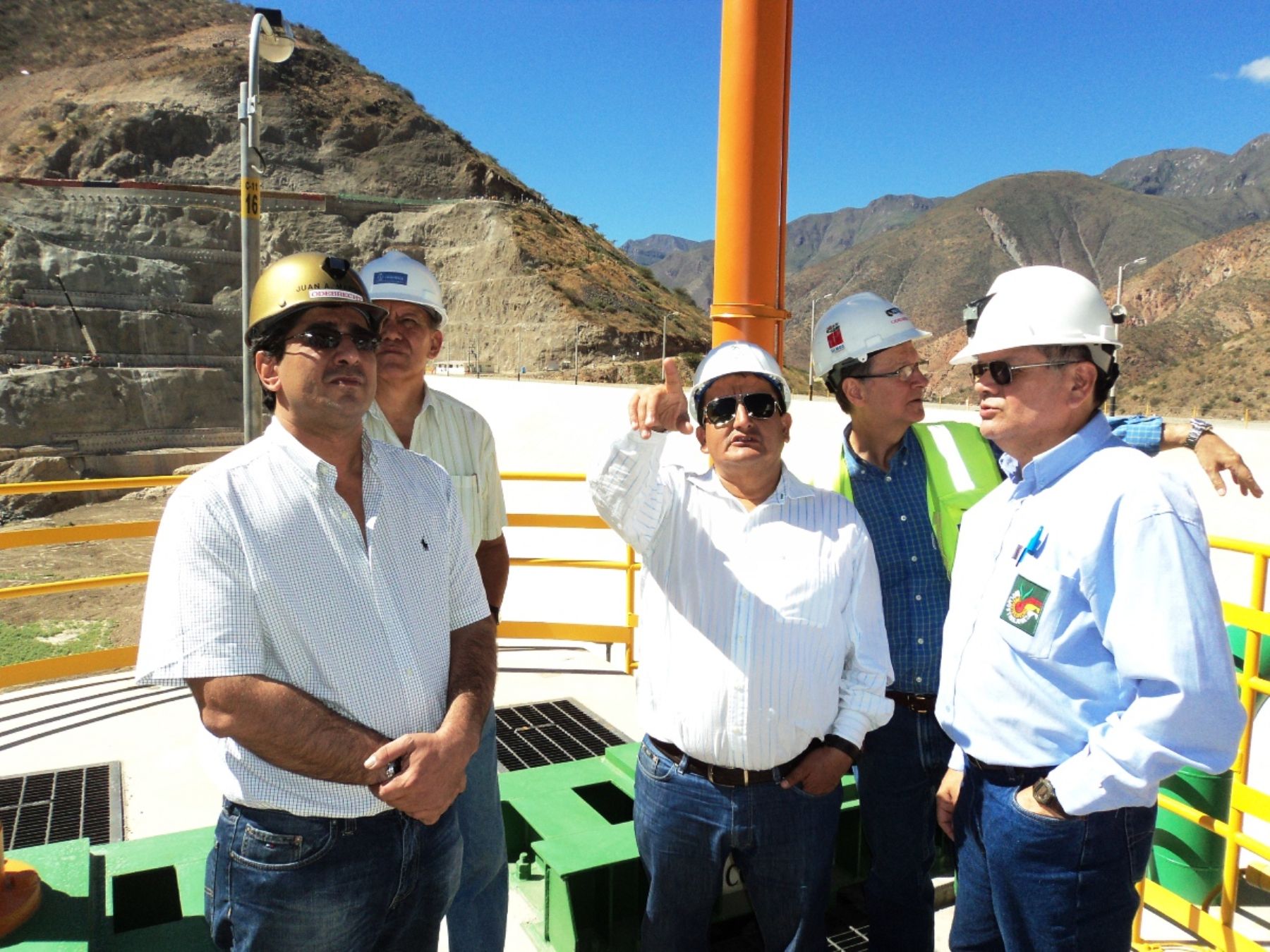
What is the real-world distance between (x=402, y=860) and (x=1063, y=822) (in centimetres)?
145

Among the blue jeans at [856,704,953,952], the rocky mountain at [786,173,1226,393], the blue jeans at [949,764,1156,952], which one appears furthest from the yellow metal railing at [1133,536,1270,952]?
the rocky mountain at [786,173,1226,393]

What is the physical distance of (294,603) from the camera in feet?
6.06

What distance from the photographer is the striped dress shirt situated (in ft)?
7.61

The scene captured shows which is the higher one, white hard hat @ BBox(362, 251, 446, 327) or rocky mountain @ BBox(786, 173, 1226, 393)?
rocky mountain @ BBox(786, 173, 1226, 393)

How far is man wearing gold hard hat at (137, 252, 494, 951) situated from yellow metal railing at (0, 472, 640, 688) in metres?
2.17

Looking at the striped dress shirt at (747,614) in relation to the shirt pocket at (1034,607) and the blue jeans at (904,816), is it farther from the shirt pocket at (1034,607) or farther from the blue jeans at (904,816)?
the shirt pocket at (1034,607)

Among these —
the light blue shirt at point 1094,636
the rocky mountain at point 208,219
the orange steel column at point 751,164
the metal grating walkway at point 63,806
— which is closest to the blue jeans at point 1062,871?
the light blue shirt at point 1094,636

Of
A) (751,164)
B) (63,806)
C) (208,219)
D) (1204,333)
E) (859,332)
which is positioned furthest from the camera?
(1204,333)

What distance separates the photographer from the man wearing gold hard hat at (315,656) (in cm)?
178

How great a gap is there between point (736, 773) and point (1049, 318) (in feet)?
4.47

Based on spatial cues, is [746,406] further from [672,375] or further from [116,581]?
[116,581]

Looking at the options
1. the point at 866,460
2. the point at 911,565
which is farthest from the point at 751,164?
the point at 911,565

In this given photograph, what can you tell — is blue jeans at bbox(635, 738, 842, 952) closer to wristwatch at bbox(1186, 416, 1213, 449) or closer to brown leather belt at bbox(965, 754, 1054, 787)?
brown leather belt at bbox(965, 754, 1054, 787)

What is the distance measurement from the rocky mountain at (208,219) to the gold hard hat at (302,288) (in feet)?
151
